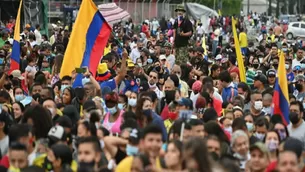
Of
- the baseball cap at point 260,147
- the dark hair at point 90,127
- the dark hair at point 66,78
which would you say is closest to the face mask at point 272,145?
the baseball cap at point 260,147

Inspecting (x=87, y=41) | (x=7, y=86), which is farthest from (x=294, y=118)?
(x=87, y=41)

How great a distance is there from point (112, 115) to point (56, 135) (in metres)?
2.22

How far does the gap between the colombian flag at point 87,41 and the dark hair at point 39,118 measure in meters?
5.62

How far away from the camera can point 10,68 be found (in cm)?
2069

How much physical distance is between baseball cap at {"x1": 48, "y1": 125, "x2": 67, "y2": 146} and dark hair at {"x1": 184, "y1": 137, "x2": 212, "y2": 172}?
2.71m

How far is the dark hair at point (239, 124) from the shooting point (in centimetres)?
1262

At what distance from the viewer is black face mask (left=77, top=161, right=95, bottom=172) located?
8913mm

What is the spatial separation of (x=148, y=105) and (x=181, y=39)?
39.1ft

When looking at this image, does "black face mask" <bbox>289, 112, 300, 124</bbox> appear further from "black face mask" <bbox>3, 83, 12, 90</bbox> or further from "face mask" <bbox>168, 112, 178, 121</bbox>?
"black face mask" <bbox>3, 83, 12, 90</bbox>

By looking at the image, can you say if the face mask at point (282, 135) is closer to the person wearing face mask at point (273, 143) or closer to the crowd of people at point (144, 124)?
the crowd of people at point (144, 124)

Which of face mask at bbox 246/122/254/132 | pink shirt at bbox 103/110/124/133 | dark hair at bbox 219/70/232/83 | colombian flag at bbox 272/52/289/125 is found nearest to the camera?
pink shirt at bbox 103/110/124/133

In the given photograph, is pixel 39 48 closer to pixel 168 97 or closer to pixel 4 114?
pixel 168 97

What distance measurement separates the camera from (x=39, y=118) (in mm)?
12617

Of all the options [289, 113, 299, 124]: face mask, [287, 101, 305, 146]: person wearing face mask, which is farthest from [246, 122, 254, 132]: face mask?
[289, 113, 299, 124]: face mask
